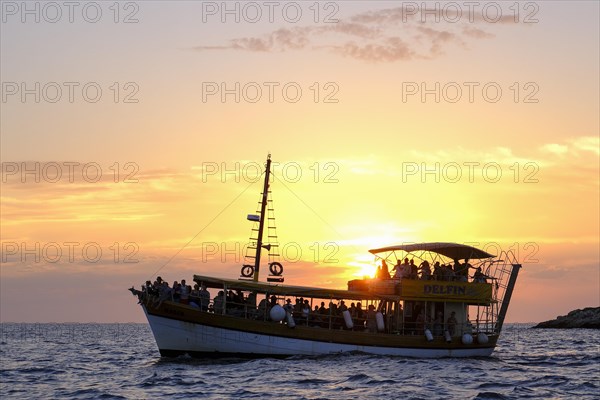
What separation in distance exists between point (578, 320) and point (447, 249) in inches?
5171

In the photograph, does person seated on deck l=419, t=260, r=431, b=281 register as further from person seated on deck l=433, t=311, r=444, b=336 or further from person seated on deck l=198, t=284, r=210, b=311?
person seated on deck l=198, t=284, r=210, b=311

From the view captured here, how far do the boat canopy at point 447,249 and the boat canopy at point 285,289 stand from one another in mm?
2767

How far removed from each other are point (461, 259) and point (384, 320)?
5934 mm

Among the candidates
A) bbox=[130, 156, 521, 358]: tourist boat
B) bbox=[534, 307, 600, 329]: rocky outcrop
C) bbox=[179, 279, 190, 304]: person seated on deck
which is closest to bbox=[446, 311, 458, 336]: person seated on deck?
bbox=[130, 156, 521, 358]: tourist boat

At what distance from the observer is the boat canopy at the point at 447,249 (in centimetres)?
4591

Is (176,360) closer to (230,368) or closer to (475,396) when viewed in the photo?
(230,368)

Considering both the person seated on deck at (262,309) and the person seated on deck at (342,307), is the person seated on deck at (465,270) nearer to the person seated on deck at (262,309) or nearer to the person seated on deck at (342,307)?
the person seated on deck at (342,307)

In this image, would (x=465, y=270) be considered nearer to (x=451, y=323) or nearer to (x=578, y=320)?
(x=451, y=323)

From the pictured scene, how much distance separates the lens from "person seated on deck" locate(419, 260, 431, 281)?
45.5 m

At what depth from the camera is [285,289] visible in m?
42.6

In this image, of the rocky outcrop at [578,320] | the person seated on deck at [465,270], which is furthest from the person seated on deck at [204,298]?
the rocky outcrop at [578,320]

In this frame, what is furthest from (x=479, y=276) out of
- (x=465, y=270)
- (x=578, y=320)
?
(x=578, y=320)

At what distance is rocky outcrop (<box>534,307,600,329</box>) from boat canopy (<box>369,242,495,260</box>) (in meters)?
120

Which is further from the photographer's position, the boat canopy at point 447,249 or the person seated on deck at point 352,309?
the boat canopy at point 447,249
